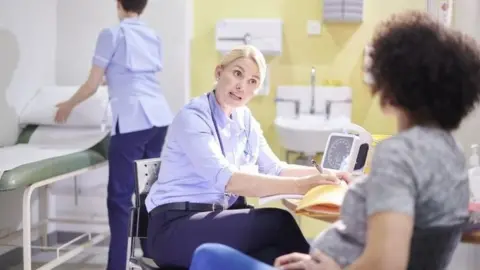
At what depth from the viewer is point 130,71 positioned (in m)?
2.89

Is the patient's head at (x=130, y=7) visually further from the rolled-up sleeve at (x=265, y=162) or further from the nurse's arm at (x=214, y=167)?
the nurse's arm at (x=214, y=167)

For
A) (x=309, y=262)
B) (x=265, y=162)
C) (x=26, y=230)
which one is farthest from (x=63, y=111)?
(x=309, y=262)

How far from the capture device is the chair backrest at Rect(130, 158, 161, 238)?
1907 millimetres

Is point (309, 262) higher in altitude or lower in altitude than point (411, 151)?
lower

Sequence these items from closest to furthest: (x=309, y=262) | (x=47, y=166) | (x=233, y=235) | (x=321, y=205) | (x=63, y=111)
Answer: (x=309, y=262) → (x=321, y=205) → (x=233, y=235) → (x=47, y=166) → (x=63, y=111)

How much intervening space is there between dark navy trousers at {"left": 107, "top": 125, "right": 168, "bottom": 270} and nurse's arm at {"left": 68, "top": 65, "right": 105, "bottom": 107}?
262 mm

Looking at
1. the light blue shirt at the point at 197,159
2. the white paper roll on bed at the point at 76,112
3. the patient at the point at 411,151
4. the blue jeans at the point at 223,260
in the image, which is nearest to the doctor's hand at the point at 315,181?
the light blue shirt at the point at 197,159

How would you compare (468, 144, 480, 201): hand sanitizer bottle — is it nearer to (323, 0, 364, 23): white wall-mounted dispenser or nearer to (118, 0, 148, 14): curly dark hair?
(323, 0, 364, 23): white wall-mounted dispenser

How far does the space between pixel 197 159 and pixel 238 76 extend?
13.3 inches

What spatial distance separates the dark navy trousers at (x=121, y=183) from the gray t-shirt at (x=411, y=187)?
1889mm

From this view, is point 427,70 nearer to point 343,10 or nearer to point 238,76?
point 238,76

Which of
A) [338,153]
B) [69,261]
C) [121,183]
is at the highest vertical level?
[338,153]

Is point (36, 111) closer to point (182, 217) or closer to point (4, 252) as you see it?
point (4, 252)

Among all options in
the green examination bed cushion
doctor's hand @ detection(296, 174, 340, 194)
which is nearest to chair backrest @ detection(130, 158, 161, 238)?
doctor's hand @ detection(296, 174, 340, 194)
